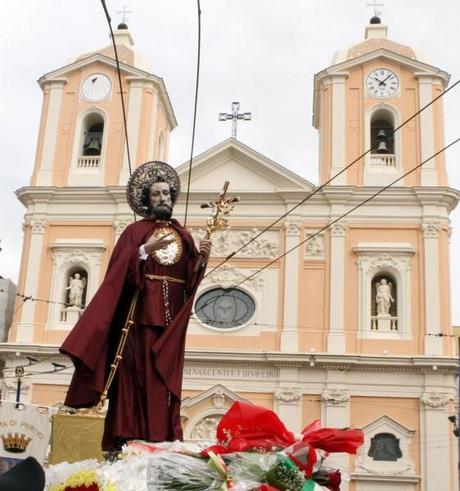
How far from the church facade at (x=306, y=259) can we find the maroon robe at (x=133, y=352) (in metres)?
12.8

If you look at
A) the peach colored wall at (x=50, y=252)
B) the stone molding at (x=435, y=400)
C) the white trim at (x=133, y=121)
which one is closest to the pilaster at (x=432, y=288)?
the stone molding at (x=435, y=400)

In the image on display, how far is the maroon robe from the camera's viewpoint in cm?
410

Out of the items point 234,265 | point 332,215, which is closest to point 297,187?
point 332,215

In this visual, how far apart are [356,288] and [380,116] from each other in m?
4.54

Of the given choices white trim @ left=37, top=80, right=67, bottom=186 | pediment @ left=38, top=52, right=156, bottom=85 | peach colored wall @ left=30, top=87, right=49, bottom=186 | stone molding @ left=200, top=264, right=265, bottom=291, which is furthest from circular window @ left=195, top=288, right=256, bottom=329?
pediment @ left=38, top=52, right=156, bottom=85

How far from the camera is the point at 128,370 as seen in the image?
14.0 feet

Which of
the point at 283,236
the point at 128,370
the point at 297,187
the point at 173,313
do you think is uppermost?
the point at 297,187

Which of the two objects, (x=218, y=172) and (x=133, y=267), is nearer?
(x=133, y=267)

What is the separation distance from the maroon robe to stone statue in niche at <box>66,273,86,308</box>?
14636mm

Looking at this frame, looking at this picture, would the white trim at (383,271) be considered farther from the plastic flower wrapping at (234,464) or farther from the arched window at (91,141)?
the plastic flower wrapping at (234,464)

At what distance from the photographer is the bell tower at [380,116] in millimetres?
19094

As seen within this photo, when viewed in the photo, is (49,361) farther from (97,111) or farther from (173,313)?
(173,313)

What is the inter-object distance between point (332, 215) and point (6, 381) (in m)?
8.30

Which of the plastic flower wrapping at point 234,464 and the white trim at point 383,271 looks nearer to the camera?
the plastic flower wrapping at point 234,464
